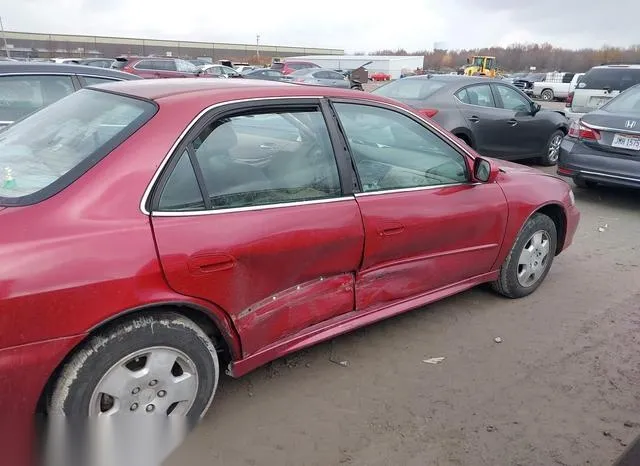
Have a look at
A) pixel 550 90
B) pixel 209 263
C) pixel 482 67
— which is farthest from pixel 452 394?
pixel 482 67

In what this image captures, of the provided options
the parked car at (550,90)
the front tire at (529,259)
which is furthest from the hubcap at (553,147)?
the parked car at (550,90)

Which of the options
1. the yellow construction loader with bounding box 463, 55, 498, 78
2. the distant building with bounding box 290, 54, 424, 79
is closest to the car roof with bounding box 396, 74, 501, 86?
the yellow construction loader with bounding box 463, 55, 498, 78

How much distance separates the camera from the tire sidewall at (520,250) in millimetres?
3910

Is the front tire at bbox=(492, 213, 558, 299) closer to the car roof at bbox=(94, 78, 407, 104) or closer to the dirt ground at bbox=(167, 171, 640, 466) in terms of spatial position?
the dirt ground at bbox=(167, 171, 640, 466)

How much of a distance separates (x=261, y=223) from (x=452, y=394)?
142 cm

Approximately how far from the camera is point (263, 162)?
8.91ft

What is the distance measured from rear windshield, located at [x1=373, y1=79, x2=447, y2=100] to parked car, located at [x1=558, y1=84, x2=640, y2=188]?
207 cm

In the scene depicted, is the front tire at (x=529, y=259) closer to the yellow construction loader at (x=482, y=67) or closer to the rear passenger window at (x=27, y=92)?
the rear passenger window at (x=27, y=92)

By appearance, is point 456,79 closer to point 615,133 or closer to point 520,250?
point 615,133

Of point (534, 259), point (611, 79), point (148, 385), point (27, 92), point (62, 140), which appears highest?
point (62, 140)

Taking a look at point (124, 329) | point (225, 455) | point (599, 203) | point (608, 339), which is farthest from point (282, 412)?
point (599, 203)

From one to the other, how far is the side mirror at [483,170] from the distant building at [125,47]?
6781 centimetres

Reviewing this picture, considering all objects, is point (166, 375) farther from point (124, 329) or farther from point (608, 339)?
point (608, 339)

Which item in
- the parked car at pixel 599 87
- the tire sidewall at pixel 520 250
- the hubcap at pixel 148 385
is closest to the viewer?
the hubcap at pixel 148 385
